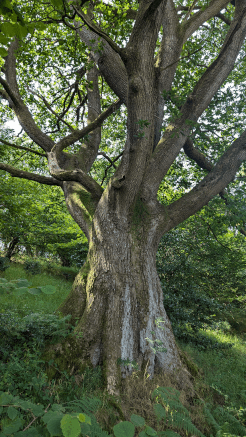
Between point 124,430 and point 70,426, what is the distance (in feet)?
1.25

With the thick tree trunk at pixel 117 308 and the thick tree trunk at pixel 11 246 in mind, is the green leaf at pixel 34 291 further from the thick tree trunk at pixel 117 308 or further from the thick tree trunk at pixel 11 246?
the thick tree trunk at pixel 11 246

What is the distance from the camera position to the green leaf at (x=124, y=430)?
4.27 ft

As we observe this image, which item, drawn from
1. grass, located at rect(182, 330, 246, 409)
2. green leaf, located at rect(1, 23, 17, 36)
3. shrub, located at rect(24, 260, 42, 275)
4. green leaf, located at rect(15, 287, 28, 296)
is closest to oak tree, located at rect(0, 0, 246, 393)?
green leaf, located at rect(1, 23, 17, 36)

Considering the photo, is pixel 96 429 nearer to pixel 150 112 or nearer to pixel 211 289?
pixel 150 112

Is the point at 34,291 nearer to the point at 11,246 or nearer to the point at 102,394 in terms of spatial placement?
the point at 102,394

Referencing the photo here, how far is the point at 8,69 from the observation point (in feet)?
21.9

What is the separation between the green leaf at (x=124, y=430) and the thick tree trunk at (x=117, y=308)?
88.9 inches

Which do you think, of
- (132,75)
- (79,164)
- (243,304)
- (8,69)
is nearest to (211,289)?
(243,304)

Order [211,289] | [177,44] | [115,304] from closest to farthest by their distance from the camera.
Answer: [115,304], [177,44], [211,289]

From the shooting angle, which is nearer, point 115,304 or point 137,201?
point 115,304

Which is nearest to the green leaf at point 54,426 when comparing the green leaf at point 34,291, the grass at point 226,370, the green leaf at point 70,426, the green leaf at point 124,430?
the green leaf at point 70,426

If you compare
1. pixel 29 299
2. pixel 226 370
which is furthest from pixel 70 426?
pixel 29 299

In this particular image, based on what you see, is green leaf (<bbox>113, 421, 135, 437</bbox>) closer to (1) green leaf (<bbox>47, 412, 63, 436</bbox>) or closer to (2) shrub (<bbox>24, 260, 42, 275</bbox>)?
(1) green leaf (<bbox>47, 412, 63, 436</bbox>)

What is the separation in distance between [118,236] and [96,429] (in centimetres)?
298
